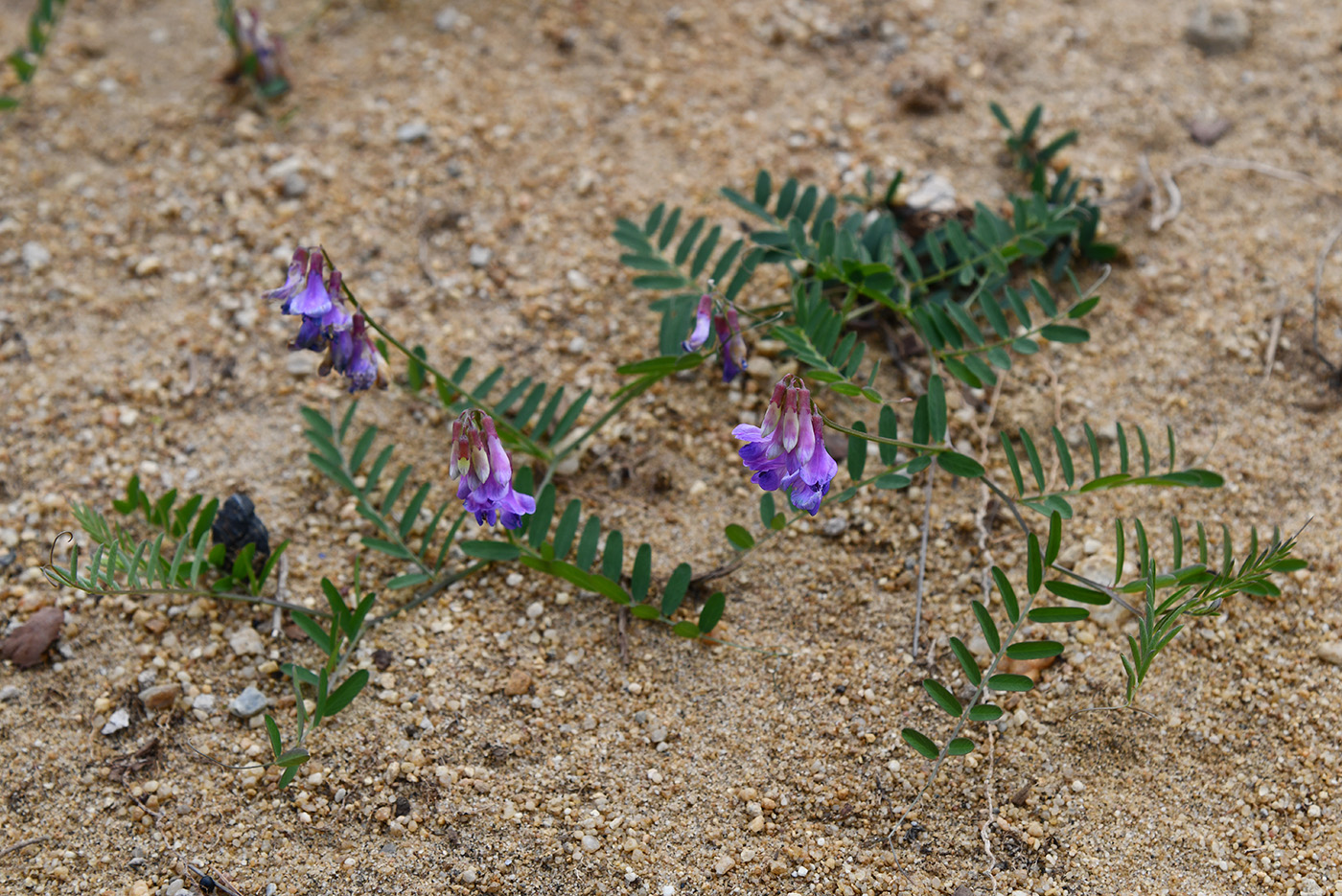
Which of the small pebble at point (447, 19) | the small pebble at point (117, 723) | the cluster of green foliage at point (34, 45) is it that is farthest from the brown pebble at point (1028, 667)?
the cluster of green foliage at point (34, 45)

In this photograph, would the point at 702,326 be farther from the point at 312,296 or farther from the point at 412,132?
the point at 412,132

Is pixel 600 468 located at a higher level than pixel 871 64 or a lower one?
lower

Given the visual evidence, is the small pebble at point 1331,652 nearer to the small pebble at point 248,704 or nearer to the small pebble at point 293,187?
the small pebble at point 248,704

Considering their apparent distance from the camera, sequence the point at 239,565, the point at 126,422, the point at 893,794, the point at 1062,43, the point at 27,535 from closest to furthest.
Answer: the point at 893,794, the point at 239,565, the point at 27,535, the point at 126,422, the point at 1062,43

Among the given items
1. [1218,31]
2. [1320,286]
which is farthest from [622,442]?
[1218,31]

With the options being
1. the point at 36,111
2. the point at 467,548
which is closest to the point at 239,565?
the point at 467,548

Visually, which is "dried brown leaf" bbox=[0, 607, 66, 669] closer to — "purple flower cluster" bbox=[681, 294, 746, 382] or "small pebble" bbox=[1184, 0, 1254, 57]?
"purple flower cluster" bbox=[681, 294, 746, 382]

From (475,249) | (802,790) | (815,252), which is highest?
(815,252)

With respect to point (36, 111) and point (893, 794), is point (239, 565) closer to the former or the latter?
point (893, 794)
